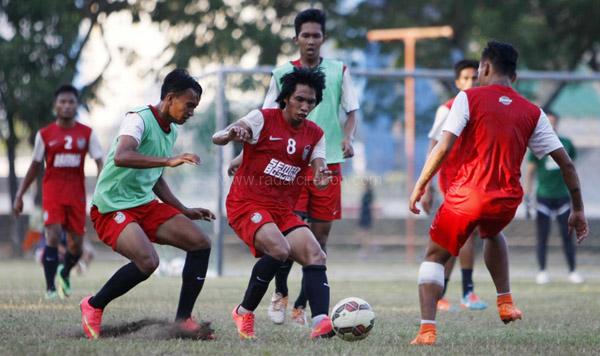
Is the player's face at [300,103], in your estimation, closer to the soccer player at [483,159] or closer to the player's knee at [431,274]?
the soccer player at [483,159]

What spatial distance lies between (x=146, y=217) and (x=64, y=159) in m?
4.73

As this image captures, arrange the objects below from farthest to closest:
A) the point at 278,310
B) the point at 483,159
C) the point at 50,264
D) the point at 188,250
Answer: the point at 50,264
the point at 278,310
the point at 188,250
the point at 483,159

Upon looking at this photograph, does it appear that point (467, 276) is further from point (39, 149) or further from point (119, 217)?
point (39, 149)

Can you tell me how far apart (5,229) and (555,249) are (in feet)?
46.9

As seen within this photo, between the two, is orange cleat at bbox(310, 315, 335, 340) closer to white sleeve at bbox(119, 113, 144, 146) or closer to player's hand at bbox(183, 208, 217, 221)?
player's hand at bbox(183, 208, 217, 221)

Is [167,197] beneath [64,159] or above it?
beneath

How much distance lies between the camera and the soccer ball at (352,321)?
23.6 ft

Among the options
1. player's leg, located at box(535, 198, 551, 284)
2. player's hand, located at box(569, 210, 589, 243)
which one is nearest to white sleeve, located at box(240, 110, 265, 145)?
player's hand, located at box(569, 210, 589, 243)

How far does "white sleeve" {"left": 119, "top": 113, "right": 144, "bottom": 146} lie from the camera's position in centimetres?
728

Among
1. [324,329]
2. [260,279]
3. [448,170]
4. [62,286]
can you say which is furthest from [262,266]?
[62,286]

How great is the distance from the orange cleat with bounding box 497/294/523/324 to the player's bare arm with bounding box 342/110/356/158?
201cm

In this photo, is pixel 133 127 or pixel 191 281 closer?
pixel 133 127

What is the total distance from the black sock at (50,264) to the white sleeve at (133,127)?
4698mm

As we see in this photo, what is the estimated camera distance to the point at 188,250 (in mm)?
7621
